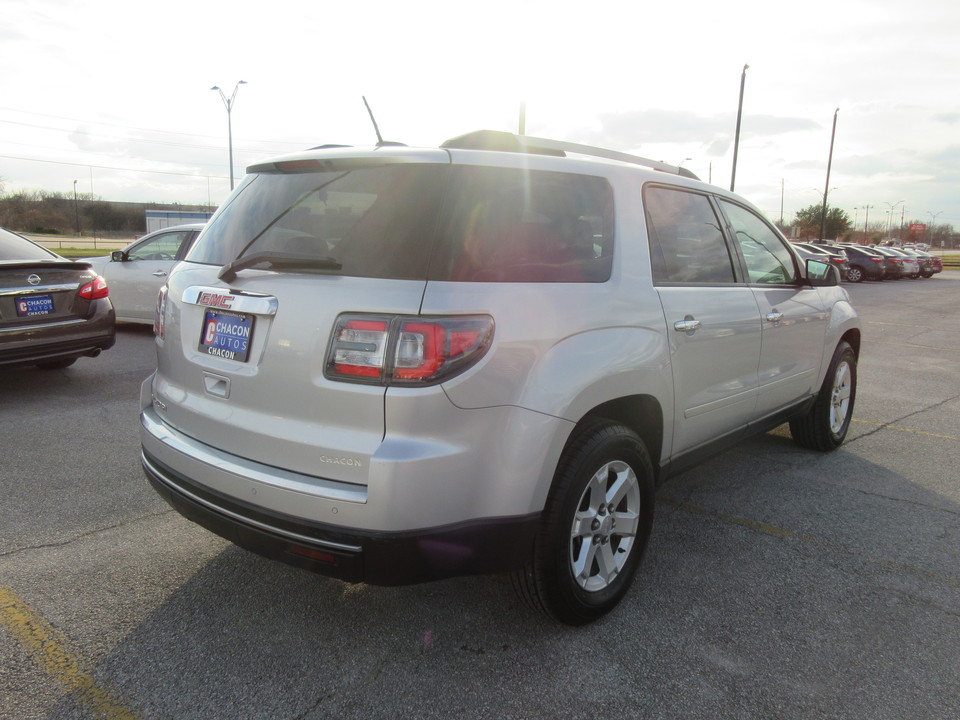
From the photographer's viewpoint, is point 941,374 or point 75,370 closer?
point 75,370

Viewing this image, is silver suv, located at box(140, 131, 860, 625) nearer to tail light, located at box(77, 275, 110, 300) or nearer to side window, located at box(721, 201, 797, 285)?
side window, located at box(721, 201, 797, 285)

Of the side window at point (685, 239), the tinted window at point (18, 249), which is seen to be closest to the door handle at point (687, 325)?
the side window at point (685, 239)

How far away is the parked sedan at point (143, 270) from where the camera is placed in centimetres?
948

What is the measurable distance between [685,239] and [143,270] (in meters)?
8.33

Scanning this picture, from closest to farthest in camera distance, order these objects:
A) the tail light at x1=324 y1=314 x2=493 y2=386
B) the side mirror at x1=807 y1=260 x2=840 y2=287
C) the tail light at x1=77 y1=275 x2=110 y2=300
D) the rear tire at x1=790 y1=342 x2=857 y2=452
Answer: the tail light at x1=324 y1=314 x2=493 y2=386 → the side mirror at x1=807 y1=260 x2=840 y2=287 → the rear tire at x1=790 y1=342 x2=857 y2=452 → the tail light at x1=77 y1=275 x2=110 y2=300

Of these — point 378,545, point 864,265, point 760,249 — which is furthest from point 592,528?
point 864,265

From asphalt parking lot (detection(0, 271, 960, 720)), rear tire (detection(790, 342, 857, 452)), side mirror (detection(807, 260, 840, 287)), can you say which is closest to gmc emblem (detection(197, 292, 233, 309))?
asphalt parking lot (detection(0, 271, 960, 720))

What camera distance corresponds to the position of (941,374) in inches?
344

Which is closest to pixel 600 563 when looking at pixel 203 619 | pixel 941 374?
pixel 203 619

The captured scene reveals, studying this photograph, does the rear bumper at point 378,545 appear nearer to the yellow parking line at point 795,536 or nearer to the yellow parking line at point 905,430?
the yellow parking line at point 795,536

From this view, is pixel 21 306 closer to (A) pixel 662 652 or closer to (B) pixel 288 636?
(B) pixel 288 636

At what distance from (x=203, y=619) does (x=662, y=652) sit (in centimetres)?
175

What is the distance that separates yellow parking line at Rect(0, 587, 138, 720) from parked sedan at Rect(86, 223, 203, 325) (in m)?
7.23

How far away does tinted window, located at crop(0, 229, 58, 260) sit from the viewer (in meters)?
6.19
